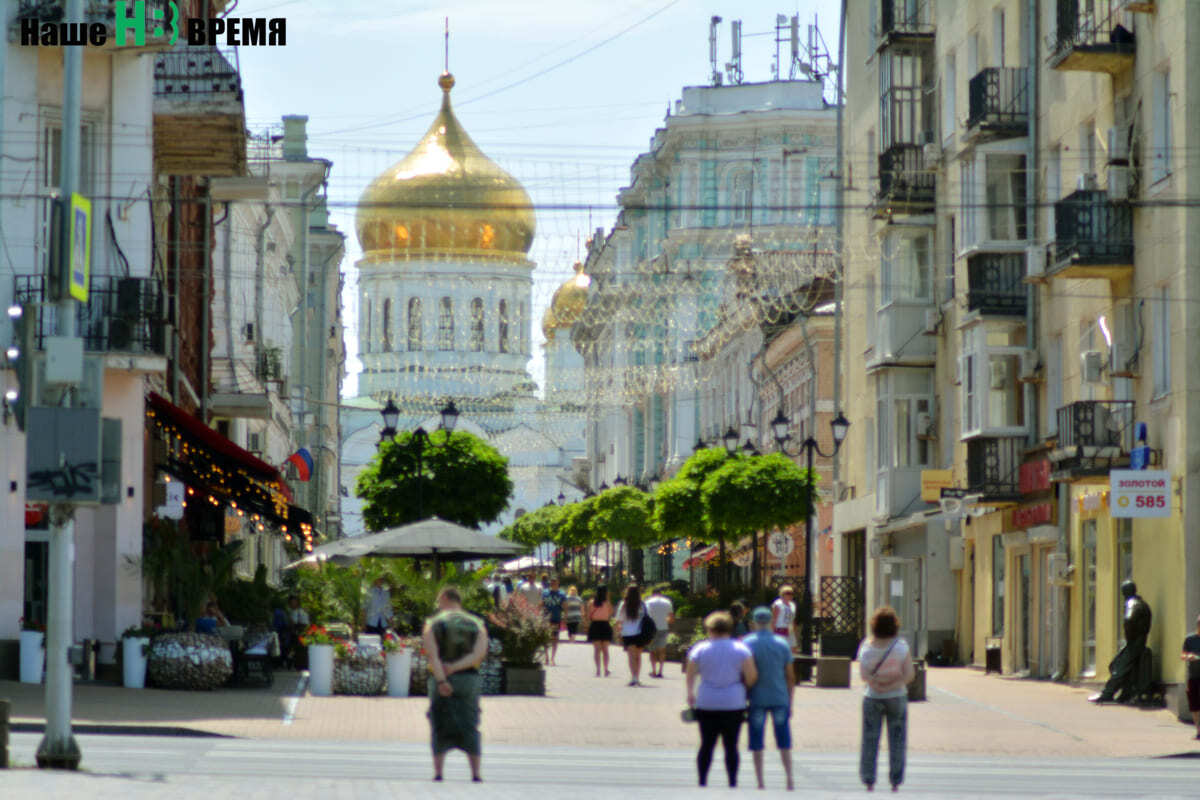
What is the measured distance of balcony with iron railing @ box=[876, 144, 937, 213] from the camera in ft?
151

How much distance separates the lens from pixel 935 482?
44.1 meters

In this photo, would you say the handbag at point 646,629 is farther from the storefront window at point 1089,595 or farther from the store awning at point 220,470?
the storefront window at point 1089,595

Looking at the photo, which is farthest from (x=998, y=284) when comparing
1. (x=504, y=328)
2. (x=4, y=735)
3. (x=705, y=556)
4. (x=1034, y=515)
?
(x=504, y=328)

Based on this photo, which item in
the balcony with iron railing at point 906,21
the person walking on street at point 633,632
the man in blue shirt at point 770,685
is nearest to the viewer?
the man in blue shirt at point 770,685

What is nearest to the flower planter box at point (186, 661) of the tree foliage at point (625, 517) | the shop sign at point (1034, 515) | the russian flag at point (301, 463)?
the shop sign at point (1034, 515)

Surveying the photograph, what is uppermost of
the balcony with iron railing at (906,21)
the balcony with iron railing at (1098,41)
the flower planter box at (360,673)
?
the balcony with iron railing at (906,21)

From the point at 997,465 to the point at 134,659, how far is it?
16.8 metres

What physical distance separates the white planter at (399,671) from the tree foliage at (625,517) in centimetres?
3978

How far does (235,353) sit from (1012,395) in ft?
82.8

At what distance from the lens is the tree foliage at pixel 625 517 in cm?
7244

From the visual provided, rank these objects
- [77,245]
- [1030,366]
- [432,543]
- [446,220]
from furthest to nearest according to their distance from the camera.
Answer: [446,220] → [1030,366] → [432,543] → [77,245]

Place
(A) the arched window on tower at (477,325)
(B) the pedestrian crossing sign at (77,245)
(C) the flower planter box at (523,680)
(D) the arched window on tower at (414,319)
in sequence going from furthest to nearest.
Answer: (A) the arched window on tower at (477,325)
(D) the arched window on tower at (414,319)
(C) the flower planter box at (523,680)
(B) the pedestrian crossing sign at (77,245)

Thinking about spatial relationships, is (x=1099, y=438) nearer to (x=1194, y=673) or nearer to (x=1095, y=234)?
(x=1095, y=234)

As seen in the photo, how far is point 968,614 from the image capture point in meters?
45.1
